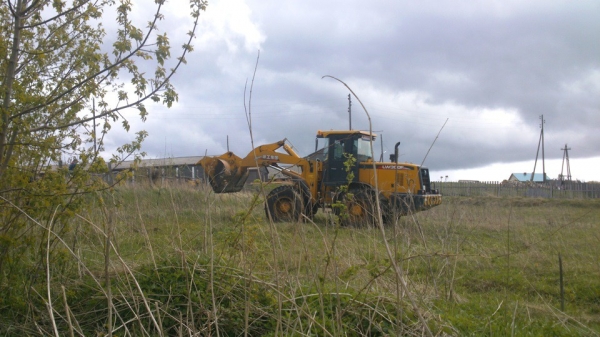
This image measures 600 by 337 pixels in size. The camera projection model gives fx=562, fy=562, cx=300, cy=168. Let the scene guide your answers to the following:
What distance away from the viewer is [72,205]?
4.50 meters


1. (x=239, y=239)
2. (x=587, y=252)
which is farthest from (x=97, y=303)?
(x=587, y=252)

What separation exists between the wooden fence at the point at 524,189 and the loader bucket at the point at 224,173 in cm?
2050

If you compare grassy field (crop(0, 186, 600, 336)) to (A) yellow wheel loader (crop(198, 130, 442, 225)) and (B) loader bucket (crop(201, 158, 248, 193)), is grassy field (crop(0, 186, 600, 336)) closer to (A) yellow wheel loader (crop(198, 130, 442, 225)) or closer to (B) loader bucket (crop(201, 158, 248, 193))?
(A) yellow wheel loader (crop(198, 130, 442, 225))

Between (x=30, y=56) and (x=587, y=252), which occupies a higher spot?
(x=30, y=56)

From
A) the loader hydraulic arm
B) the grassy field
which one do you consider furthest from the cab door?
the grassy field

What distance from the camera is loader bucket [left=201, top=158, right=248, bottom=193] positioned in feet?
48.8

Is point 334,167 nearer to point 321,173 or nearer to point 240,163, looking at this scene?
point 321,173

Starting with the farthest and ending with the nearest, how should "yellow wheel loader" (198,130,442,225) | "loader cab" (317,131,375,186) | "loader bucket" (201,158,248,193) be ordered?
1. "loader bucket" (201,158,248,193)
2. "loader cab" (317,131,375,186)
3. "yellow wheel loader" (198,130,442,225)

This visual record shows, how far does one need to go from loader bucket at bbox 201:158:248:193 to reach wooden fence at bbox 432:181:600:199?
67.2 feet

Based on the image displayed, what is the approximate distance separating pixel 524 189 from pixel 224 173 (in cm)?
2699

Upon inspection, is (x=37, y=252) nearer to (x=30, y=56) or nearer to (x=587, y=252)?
(x=30, y=56)

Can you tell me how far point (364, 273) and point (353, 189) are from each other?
29.1 feet

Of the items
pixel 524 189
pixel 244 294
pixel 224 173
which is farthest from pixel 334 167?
pixel 524 189

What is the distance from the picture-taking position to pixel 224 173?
48.5 feet
